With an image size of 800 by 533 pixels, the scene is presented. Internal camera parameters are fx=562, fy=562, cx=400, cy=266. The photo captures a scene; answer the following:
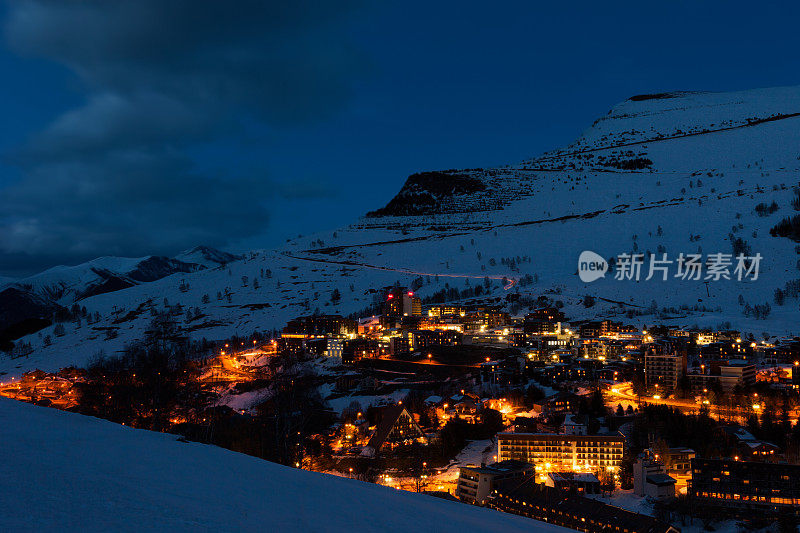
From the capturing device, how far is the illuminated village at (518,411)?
15.7 metres

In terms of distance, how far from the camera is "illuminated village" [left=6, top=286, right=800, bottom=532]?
15.7m

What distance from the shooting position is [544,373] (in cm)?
2845

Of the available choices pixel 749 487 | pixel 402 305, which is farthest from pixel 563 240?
pixel 749 487

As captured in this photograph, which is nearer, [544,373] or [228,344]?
[544,373]

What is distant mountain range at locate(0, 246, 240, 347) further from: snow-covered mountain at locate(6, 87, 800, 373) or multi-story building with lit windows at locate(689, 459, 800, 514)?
multi-story building with lit windows at locate(689, 459, 800, 514)

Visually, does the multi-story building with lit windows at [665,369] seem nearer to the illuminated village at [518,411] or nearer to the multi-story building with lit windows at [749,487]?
the illuminated village at [518,411]

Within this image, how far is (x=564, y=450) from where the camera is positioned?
65.2 feet

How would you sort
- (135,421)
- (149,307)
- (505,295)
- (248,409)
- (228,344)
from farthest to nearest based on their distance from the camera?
(149,307) < (505,295) < (228,344) < (248,409) < (135,421)

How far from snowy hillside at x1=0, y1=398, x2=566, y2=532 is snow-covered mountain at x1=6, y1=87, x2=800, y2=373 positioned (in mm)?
38153

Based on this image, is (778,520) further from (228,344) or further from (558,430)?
(228,344)

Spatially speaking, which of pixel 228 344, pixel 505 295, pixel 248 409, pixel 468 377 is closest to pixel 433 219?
pixel 505 295

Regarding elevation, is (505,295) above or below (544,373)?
above

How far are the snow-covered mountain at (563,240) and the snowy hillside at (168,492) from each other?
125 ft

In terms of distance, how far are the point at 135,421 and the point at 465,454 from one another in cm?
1147
